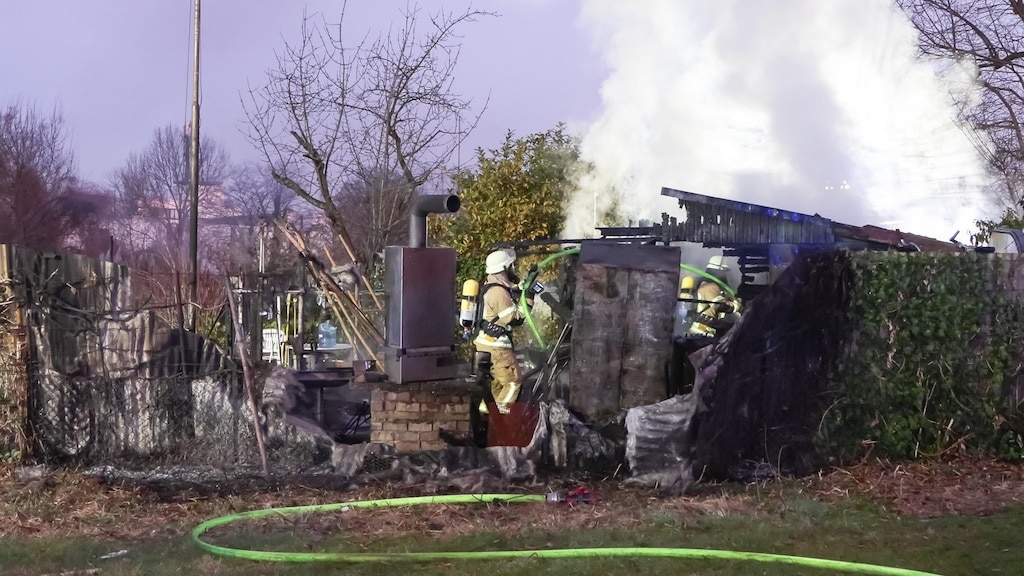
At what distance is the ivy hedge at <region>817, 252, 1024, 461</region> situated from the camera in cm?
763

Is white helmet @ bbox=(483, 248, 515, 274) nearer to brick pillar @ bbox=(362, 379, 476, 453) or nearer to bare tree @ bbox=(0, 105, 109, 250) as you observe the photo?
brick pillar @ bbox=(362, 379, 476, 453)

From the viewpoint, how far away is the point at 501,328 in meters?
8.73

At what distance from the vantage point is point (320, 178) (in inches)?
555

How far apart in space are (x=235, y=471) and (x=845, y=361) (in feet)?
16.3

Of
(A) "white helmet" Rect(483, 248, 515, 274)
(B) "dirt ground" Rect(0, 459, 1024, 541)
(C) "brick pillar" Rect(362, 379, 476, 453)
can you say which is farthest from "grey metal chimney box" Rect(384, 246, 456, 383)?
(B) "dirt ground" Rect(0, 459, 1024, 541)

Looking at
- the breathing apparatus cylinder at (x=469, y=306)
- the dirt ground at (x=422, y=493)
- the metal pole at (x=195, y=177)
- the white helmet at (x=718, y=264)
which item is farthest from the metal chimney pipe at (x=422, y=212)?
the metal pole at (x=195, y=177)

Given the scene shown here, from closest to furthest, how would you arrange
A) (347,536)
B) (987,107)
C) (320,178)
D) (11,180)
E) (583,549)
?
1. (583,549)
2. (347,536)
3. (320,178)
4. (987,107)
5. (11,180)

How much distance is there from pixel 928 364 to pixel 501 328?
3.53 meters

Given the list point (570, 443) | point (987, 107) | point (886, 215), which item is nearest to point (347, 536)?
point (570, 443)

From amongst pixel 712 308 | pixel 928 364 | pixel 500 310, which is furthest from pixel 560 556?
pixel 712 308

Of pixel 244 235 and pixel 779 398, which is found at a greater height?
pixel 244 235

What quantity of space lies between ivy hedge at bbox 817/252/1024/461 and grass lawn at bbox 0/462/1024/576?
0.29m

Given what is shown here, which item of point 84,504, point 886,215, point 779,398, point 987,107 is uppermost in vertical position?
point 987,107

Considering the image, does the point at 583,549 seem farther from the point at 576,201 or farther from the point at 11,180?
the point at 11,180
